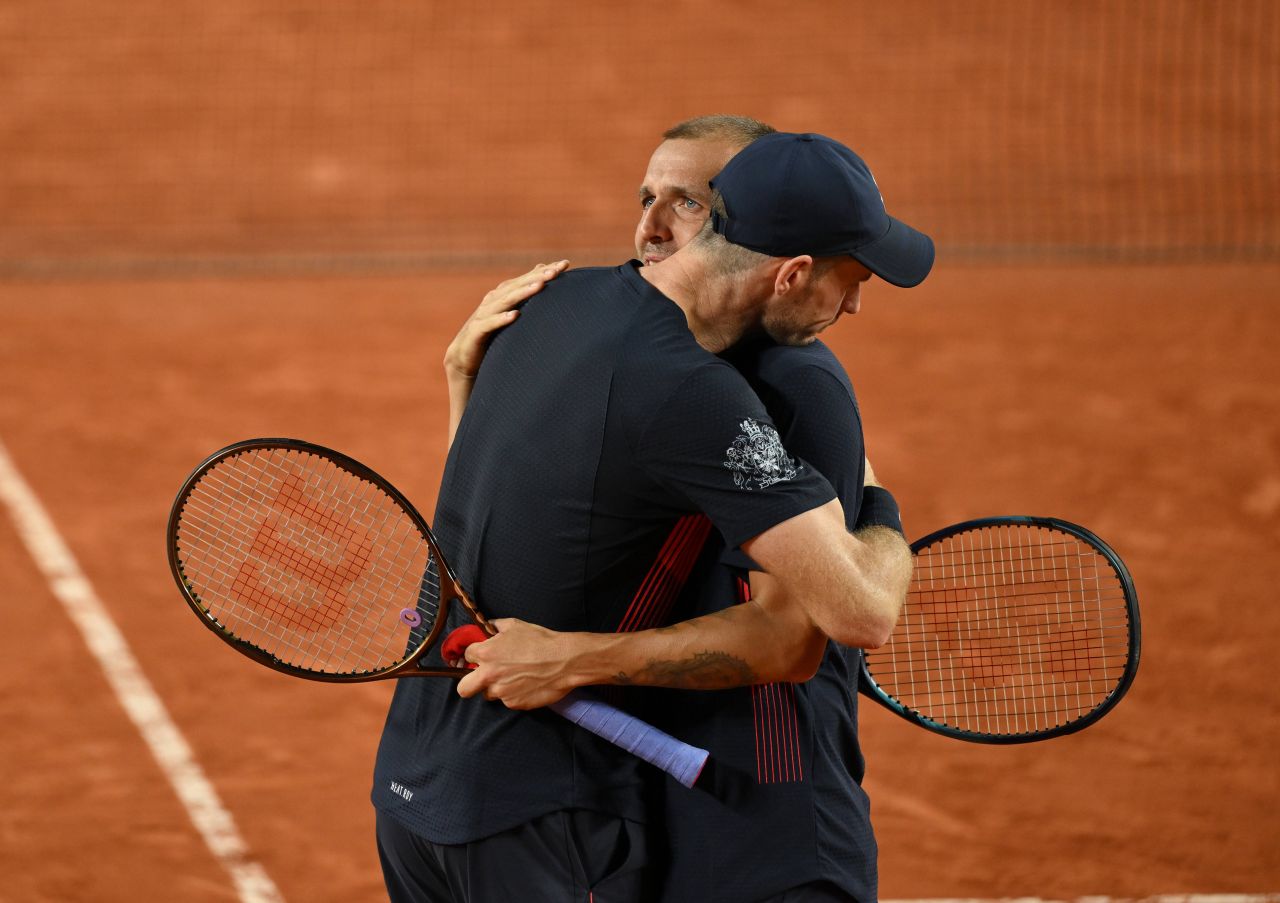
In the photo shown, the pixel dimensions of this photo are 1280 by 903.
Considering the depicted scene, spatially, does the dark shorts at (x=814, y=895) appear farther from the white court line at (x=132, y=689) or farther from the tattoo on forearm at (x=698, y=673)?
the white court line at (x=132, y=689)

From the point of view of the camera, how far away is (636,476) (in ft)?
9.80

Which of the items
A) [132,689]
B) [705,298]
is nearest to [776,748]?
[705,298]

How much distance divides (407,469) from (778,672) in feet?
20.4

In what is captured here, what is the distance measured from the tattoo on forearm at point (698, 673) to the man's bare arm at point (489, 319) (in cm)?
68

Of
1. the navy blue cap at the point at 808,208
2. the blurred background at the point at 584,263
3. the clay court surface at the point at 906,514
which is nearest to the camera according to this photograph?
the navy blue cap at the point at 808,208

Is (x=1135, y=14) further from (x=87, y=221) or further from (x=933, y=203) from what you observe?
(x=87, y=221)

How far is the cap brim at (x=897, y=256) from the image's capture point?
308 cm

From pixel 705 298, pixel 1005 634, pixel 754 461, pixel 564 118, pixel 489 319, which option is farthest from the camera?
pixel 564 118

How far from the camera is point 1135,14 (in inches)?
642

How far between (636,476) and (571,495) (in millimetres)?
137

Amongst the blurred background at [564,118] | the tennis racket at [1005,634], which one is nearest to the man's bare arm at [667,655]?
the tennis racket at [1005,634]

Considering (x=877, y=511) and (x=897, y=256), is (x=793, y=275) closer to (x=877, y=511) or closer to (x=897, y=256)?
(x=897, y=256)

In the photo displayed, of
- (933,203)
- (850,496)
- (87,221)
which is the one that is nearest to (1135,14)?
(933,203)

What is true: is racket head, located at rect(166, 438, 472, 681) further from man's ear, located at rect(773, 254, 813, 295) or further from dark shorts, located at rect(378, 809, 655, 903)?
man's ear, located at rect(773, 254, 813, 295)
